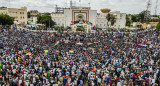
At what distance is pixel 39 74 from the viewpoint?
41.3ft

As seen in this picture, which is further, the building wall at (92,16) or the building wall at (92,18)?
the building wall at (92,16)

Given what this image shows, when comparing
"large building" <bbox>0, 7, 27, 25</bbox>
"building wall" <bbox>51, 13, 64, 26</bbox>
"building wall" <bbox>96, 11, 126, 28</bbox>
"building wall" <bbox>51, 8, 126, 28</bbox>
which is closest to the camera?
"building wall" <bbox>51, 8, 126, 28</bbox>

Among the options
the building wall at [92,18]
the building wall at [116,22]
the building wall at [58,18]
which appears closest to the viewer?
the building wall at [92,18]

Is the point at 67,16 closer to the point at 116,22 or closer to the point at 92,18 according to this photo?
the point at 92,18

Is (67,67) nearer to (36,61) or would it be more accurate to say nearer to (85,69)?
(85,69)

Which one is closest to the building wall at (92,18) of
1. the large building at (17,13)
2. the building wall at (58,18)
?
the building wall at (58,18)

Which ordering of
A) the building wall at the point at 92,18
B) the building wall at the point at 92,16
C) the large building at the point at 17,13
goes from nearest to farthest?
1. the building wall at the point at 92,18
2. the building wall at the point at 92,16
3. the large building at the point at 17,13

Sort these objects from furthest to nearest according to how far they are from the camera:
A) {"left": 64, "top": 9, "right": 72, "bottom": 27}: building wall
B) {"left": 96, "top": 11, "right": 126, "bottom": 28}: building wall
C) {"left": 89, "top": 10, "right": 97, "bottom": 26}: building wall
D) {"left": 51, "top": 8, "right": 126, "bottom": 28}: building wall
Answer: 1. {"left": 96, "top": 11, "right": 126, "bottom": 28}: building wall
2. {"left": 89, "top": 10, "right": 97, "bottom": 26}: building wall
3. {"left": 51, "top": 8, "right": 126, "bottom": 28}: building wall
4. {"left": 64, "top": 9, "right": 72, "bottom": 27}: building wall

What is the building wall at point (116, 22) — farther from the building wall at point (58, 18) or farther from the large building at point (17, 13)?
the large building at point (17, 13)

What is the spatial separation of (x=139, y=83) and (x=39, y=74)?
8.08 m

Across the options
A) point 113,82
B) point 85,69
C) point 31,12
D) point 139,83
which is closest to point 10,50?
point 85,69

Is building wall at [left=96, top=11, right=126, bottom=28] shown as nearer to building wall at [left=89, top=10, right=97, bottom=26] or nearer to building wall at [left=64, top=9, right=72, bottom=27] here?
building wall at [left=89, top=10, right=97, bottom=26]

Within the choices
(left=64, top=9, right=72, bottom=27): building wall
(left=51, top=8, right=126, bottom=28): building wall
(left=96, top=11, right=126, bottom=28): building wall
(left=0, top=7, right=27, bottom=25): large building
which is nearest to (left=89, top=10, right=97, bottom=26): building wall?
(left=51, top=8, right=126, bottom=28): building wall

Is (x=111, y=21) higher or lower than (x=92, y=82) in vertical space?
higher
